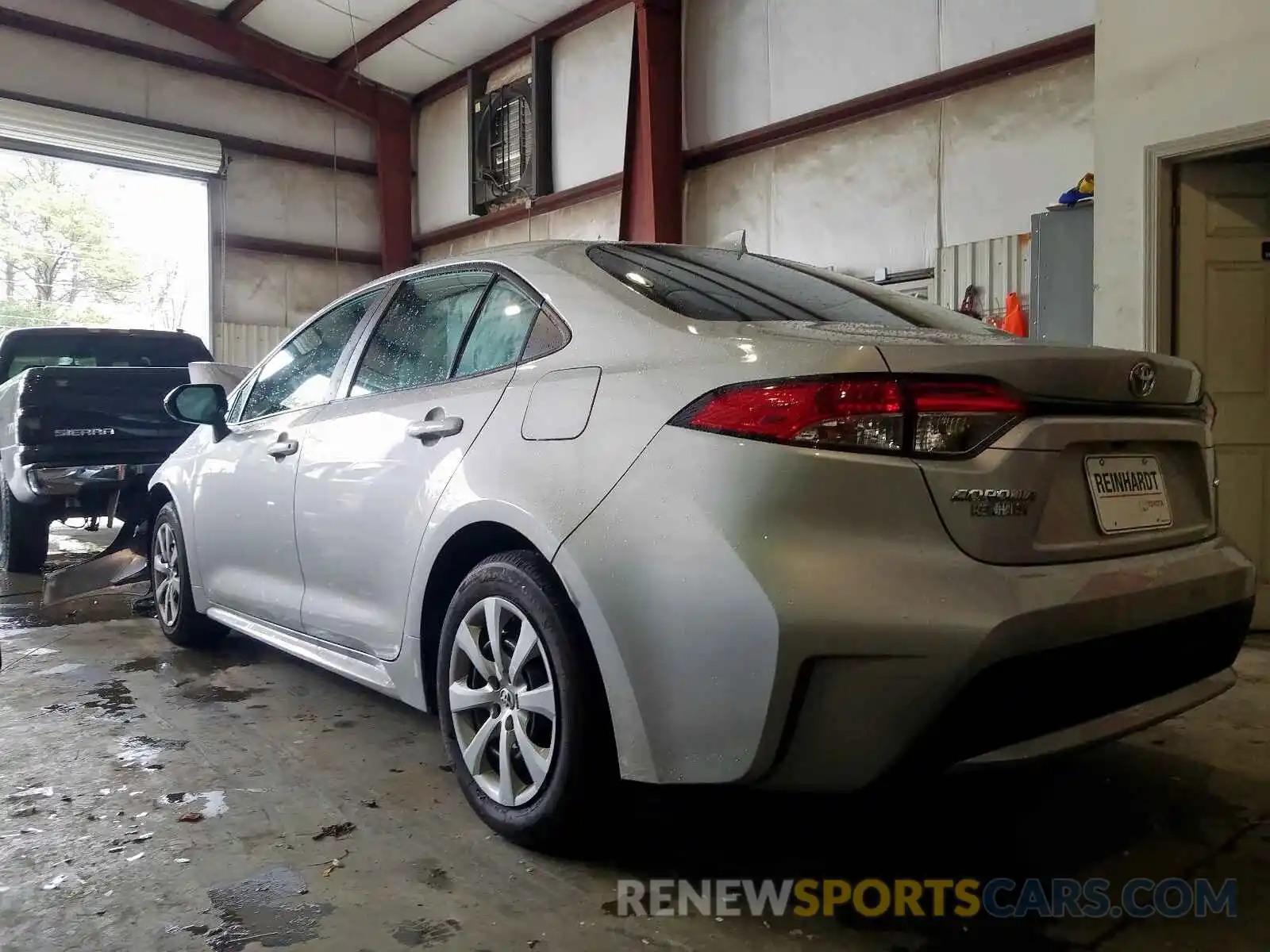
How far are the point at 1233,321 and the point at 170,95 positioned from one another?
1186 centimetres

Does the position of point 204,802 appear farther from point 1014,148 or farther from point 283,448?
point 1014,148

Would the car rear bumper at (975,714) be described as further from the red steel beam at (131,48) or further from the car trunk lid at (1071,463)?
the red steel beam at (131,48)

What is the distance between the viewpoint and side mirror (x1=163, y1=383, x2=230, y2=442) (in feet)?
11.4

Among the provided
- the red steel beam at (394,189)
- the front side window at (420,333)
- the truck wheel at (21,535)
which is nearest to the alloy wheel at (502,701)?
the front side window at (420,333)

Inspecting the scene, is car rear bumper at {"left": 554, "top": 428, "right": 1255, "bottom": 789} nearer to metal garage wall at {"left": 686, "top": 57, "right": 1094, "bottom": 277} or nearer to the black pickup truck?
the black pickup truck

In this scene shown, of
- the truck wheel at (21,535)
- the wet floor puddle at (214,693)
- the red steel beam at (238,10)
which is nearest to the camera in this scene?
the wet floor puddle at (214,693)

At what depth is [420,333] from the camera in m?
2.61

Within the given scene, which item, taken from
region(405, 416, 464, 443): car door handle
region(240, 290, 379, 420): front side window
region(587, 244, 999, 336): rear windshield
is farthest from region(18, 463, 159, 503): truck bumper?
region(587, 244, 999, 336): rear windshield

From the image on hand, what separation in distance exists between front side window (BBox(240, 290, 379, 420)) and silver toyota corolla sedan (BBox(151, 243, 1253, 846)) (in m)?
0.60

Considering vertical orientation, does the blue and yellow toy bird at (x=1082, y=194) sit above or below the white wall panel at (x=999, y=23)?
below

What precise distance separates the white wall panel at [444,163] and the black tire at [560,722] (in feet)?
35.0

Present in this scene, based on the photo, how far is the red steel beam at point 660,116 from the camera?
29.5 feet

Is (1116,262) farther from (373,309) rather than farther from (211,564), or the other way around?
(211,564)

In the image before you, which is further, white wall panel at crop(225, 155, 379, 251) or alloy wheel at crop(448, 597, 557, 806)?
white wall panel at crop(225, 155, 379, 251)
